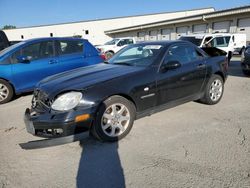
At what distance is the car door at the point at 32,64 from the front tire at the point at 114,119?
139 inches

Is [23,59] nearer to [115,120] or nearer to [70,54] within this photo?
[70,54]

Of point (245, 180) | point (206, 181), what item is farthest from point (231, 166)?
point (206, 181)

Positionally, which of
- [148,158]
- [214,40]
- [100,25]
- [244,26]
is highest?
[100,25]

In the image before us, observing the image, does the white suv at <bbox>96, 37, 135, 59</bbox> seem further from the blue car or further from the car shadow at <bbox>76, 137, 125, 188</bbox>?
the car shadow at <bbox>76, 137, 125, 188</bbox>

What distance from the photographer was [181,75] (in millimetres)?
4320

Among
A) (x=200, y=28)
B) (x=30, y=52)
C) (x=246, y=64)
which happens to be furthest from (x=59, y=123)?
(x=200, y=28)

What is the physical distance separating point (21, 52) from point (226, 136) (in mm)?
5395

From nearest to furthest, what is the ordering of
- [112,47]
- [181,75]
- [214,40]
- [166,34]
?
[181,75] < [214,40] < [112,47] < [166,34]

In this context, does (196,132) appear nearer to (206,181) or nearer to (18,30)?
(206,181)

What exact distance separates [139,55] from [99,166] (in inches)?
93.2

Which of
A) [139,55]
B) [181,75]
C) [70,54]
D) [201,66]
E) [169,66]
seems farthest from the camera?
[70,54]

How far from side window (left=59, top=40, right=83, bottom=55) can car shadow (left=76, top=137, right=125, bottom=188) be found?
3887 mm

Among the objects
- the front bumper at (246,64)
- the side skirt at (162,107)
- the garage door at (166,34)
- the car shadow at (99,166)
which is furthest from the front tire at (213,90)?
the garage door at (166,34)

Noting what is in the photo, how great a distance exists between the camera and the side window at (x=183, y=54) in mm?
4340
